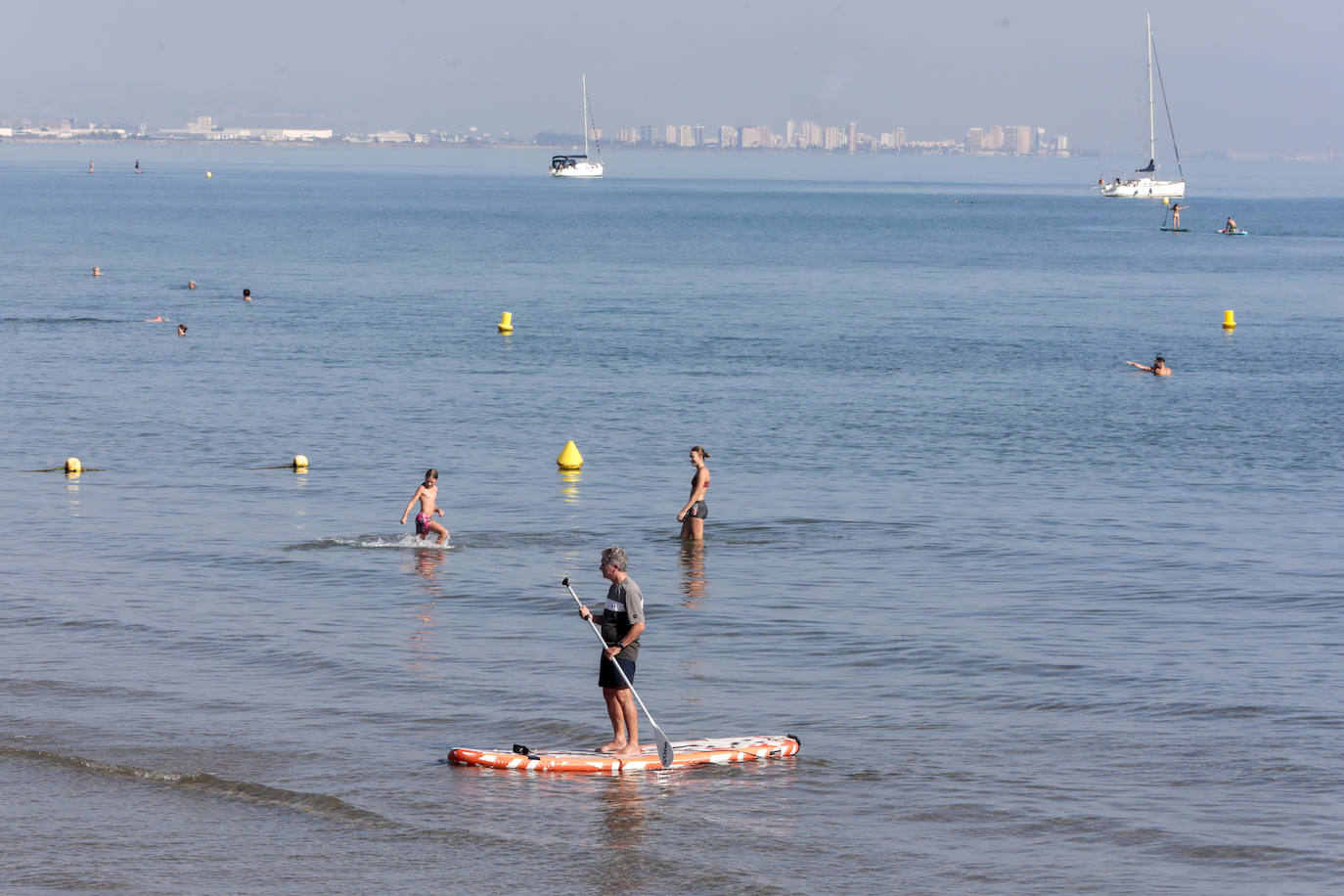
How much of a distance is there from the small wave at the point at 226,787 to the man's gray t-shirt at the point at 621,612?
2.60 m

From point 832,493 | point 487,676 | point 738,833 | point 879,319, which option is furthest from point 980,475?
point 879,319

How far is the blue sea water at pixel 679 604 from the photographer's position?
1330 cm

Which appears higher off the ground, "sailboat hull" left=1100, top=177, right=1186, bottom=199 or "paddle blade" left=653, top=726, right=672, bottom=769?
"sailboat hull" left=1100, top=177, right=1186, bottom=199

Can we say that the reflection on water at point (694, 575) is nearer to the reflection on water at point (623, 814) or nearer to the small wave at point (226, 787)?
the reflection on water at point (623, 814)

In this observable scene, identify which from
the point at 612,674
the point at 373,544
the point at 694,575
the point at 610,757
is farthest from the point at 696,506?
the point at 612,674

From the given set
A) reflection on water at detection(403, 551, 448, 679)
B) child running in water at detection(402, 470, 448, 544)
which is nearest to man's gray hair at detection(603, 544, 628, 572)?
reflection on water at detection(403, 551, 448, 679)

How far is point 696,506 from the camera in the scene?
25984mm

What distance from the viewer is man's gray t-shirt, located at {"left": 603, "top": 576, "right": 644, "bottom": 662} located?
46.9 ft

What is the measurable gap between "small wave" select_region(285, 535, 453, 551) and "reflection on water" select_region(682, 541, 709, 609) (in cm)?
409

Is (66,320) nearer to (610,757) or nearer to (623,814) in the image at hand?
(610,757)

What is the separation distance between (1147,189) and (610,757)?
189 metres

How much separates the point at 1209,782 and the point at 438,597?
38.7 feet

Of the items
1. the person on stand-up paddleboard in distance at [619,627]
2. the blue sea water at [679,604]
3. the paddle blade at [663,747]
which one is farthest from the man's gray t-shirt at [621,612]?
the blue sea water at [679,604]

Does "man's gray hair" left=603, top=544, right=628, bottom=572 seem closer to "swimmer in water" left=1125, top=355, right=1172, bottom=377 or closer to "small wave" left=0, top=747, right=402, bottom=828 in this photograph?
"small wave" left=0, top=747, right=402, bottom=828
